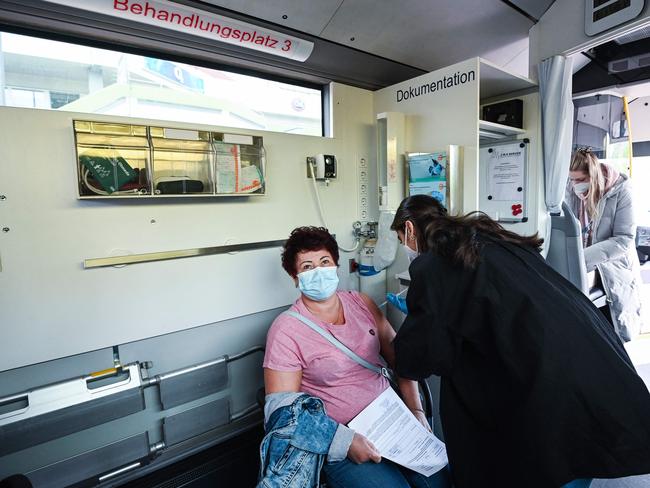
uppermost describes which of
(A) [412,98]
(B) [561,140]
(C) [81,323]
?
(A) [412,98]

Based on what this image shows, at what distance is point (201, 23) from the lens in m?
1.68

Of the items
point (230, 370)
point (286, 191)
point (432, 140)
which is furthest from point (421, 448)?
point (432, 140)

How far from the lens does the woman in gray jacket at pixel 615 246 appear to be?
247 centimetres

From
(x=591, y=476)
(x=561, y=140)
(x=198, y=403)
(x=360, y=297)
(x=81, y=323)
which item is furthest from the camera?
(x=561, y=140)

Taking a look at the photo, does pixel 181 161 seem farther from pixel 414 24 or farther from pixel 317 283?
pixel 414 24

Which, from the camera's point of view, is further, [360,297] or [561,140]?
[561,140]

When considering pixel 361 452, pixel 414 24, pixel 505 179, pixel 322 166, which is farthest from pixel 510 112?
pixel 361 452

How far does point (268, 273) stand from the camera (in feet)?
7.29

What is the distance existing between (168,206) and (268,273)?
2.21 feet

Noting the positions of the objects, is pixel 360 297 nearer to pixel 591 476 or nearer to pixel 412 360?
pixel 412 360

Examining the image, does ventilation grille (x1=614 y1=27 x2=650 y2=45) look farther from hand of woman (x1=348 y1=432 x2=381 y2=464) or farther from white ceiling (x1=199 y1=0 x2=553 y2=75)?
hand of woman (x1=348 y1=432 x2=381 y2=464)

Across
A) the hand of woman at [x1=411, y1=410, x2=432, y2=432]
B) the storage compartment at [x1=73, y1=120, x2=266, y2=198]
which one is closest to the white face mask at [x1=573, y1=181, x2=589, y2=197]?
the hand of woman at [x1=411, y1=410, x2=432, y2=432]

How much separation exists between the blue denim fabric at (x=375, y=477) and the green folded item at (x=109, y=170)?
1.43 metres

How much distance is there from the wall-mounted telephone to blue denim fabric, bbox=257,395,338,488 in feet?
4.61
